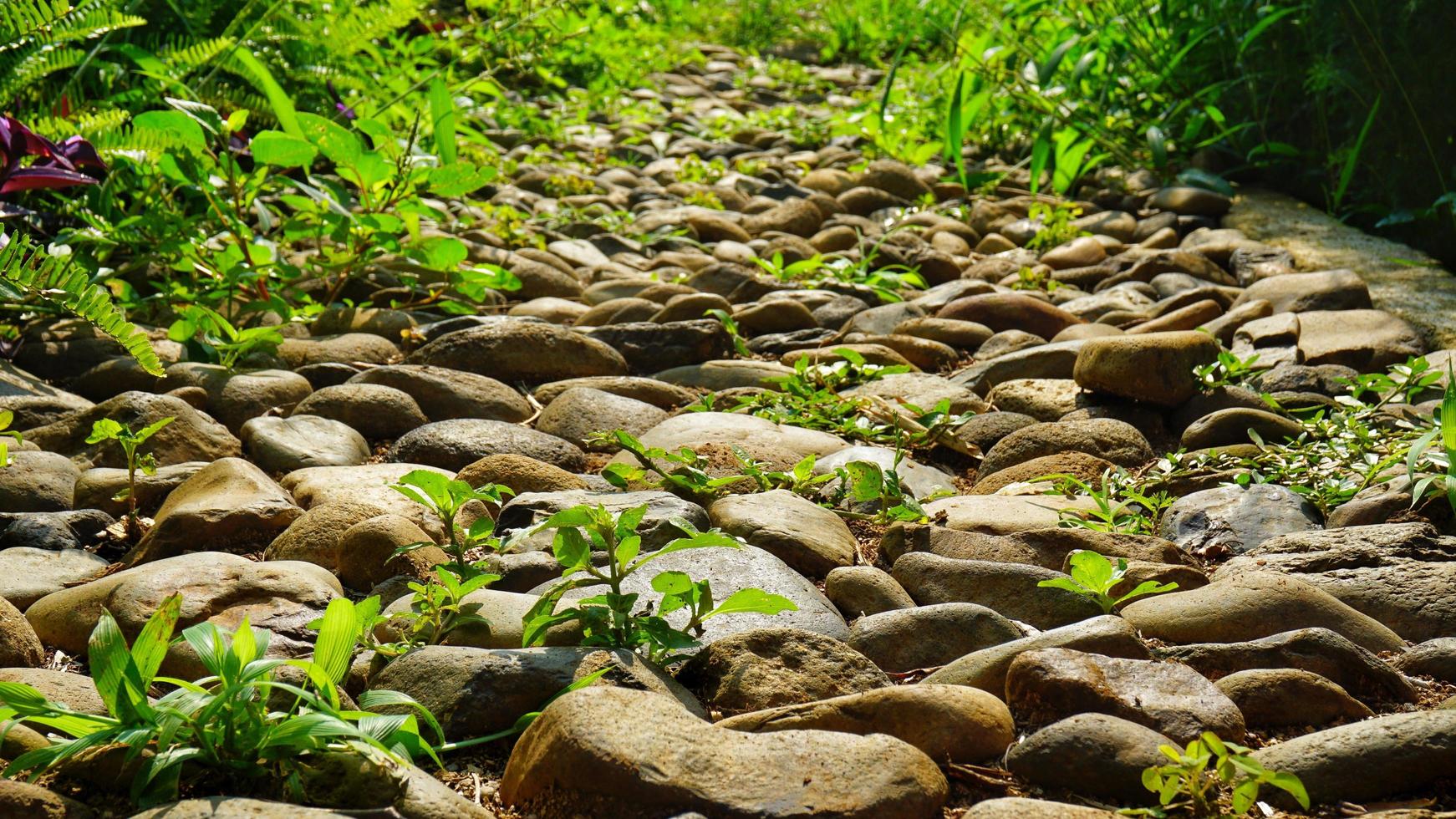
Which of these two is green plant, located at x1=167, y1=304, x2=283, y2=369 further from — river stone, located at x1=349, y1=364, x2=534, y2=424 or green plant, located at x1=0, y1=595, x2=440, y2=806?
green plant, located at x1=0, y1=595, x2=440, y2=806

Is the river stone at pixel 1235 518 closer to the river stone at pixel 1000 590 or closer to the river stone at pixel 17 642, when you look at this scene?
the river stone at pixel 1000 590

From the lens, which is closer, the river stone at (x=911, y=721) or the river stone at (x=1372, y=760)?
the river stone at (x=1372, y=760)

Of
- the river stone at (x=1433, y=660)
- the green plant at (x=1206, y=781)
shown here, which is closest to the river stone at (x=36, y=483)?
the green plant at (x=1206, y=781)

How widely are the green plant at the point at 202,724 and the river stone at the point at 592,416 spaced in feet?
4.98

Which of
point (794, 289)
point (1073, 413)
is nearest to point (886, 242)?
point (794, 289)

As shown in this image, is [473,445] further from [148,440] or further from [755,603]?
[755,603]

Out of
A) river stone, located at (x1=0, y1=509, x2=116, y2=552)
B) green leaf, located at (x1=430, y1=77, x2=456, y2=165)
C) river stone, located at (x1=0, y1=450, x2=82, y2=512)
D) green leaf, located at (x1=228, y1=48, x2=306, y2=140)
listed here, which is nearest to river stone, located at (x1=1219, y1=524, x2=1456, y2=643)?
river stone, located at (x1=0, y1=509, x2=116, y2=552)

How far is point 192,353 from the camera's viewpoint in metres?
3.29

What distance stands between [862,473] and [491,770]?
1.09m

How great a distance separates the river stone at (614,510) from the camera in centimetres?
239

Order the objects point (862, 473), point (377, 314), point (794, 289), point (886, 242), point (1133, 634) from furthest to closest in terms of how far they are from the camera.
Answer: point (886, 242)
point (794, 289)
point (377, 314)
point (862, 473)
point (1133, 634)

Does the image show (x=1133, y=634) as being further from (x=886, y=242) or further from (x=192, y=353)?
(x=886, y=242)

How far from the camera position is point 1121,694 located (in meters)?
1.78

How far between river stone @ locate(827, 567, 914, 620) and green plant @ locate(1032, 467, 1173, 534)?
45cm
